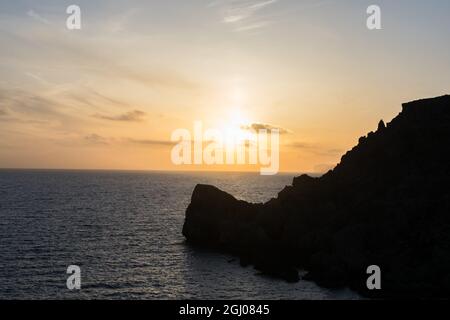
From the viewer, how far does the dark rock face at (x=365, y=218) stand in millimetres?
50875

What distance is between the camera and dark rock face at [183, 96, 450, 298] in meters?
50.9

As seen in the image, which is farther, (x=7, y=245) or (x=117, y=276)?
(x=7, y=245)

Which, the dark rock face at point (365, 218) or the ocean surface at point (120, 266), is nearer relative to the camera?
the ocean surface at point (120, 266)

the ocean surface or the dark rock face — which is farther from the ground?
the dark rock face

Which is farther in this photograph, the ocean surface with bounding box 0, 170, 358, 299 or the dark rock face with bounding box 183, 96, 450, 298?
the dark rock face with bounding box 183, 96, 450, 298

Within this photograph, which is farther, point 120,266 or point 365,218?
point 120,266

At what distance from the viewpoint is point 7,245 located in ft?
239

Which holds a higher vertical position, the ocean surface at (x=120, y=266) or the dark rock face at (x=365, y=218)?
the dark rock face at (x=365, y=218)

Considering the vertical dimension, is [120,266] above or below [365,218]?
below

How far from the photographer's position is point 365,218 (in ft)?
197
